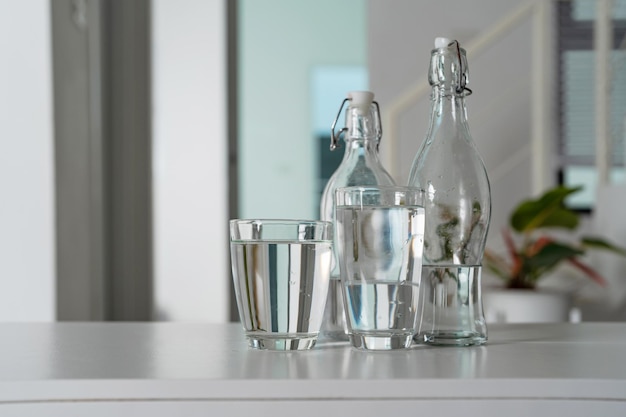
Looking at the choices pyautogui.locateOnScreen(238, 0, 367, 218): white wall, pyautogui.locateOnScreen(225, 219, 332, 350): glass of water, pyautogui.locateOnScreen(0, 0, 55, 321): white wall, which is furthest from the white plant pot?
pyautogui.locateOnScreen(238, 0, 367, 218): white wall

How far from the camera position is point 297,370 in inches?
18.9

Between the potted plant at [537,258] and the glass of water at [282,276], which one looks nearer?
the glass of water at [282,276]

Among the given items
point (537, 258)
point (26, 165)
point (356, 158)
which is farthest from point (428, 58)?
point (356, 158)

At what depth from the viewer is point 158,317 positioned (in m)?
2.57

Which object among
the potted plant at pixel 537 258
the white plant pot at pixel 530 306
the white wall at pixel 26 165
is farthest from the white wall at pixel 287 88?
the white wall at pixel 26 165

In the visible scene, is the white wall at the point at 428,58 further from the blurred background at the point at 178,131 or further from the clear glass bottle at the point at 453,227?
the clear glass bottle at the point at 453,227

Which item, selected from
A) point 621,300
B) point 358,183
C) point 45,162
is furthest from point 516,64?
point 358,183

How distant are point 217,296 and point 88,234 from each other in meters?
0.61

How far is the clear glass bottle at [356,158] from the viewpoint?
0.64m

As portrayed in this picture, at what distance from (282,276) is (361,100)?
0.57 feet

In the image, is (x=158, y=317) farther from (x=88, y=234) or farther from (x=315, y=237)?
(x=315, y=237)

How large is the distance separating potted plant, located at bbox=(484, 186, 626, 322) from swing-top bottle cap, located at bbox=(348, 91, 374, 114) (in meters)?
1.92

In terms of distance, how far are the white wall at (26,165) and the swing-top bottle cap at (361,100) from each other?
1.12 metres

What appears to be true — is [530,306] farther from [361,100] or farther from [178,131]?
[361,100]
